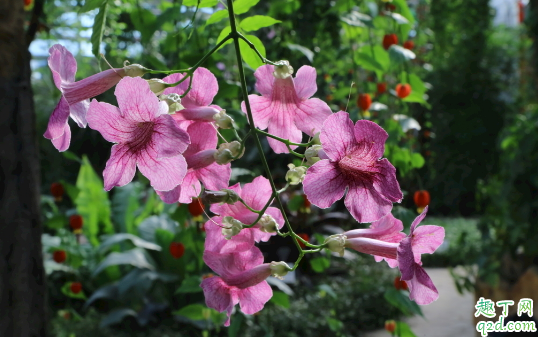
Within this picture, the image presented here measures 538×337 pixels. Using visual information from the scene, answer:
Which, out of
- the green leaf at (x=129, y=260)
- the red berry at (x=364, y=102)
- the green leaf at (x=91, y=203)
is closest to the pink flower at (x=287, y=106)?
the red berry at (x=364, y=102)

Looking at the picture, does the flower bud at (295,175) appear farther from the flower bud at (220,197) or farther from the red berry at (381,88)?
the red berry at (381,88)

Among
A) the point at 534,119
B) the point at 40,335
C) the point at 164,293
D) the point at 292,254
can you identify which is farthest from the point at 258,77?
the point at 164,293

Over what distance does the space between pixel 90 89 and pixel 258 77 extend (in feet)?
0.47

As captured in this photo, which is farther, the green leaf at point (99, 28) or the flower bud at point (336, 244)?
the green leaf at point (99, 28)

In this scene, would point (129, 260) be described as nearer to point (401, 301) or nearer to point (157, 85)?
point (401, 301)

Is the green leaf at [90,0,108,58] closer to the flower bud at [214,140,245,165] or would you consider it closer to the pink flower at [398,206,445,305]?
the flower bud at [214,140,245,165]

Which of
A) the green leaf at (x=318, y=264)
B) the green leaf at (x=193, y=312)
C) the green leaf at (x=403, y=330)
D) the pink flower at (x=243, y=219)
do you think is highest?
the pink flower at (x=243, y=219)

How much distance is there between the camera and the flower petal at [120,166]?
1.24ft

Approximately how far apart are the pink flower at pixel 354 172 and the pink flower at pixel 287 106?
0.09 m

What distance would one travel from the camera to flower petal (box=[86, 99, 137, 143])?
36 centimetres

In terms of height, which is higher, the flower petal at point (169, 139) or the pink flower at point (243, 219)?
the flower petal at point (169, 139)

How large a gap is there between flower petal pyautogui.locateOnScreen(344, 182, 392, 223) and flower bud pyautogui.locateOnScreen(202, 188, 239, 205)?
92mm

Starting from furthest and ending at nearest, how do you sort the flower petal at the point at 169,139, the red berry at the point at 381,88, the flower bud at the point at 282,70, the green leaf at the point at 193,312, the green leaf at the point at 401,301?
the red berry at the point at 381,88 → the green leaf at the point at 193,312 → the green leaf at the point at 401,301 → the flower bud at the point at 282,70 → the flower petal at the point at 169,139

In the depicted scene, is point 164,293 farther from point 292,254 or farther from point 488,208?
point 488,208
